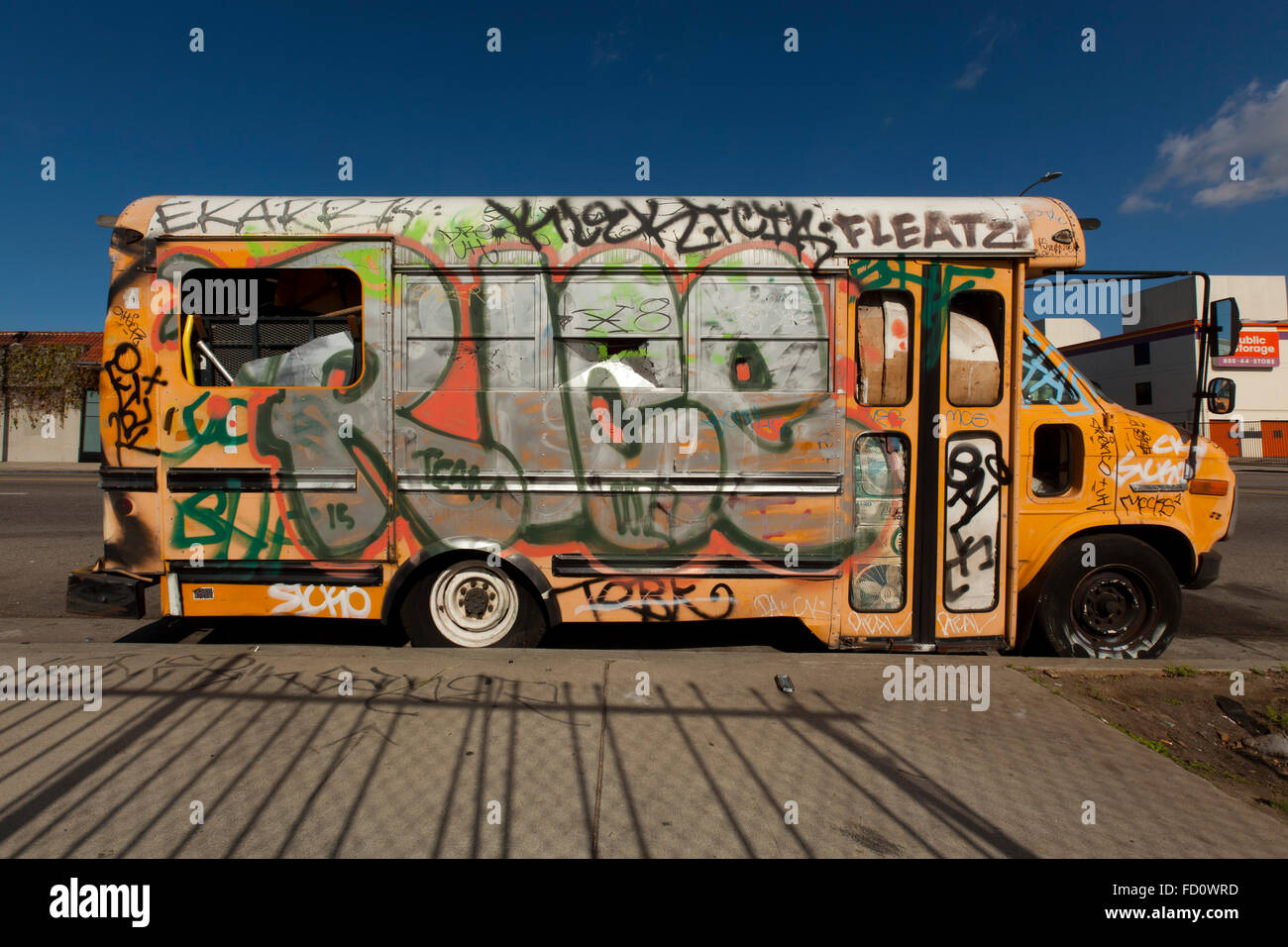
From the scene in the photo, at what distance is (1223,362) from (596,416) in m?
37.0

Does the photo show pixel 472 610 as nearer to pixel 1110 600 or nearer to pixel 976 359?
pixel 976 359

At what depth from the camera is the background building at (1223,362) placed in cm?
2838

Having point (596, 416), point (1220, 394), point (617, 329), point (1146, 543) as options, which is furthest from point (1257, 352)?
point (596, 416)

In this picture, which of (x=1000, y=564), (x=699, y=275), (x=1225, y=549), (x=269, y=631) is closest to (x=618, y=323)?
(x=699, y=275)

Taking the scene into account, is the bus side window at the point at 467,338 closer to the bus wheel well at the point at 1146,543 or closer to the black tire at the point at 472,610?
the black tire at the point at 472,610

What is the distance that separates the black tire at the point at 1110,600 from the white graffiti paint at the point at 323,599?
14.4 ft

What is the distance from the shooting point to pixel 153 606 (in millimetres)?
5926

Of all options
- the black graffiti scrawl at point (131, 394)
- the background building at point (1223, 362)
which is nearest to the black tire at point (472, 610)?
the black graffiti scrawl at point (131, 394)

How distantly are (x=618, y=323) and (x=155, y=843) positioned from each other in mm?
3249

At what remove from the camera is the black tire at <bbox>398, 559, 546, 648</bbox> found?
4.22 metres

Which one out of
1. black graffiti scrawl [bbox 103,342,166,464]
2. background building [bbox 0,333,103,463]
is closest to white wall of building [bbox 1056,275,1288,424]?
black graffiti scrawl [bbox 103,342,166,464]

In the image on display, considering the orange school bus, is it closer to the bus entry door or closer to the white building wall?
the bus entry door

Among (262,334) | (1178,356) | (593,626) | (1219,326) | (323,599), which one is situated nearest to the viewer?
(323,599)

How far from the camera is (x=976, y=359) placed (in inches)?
165
